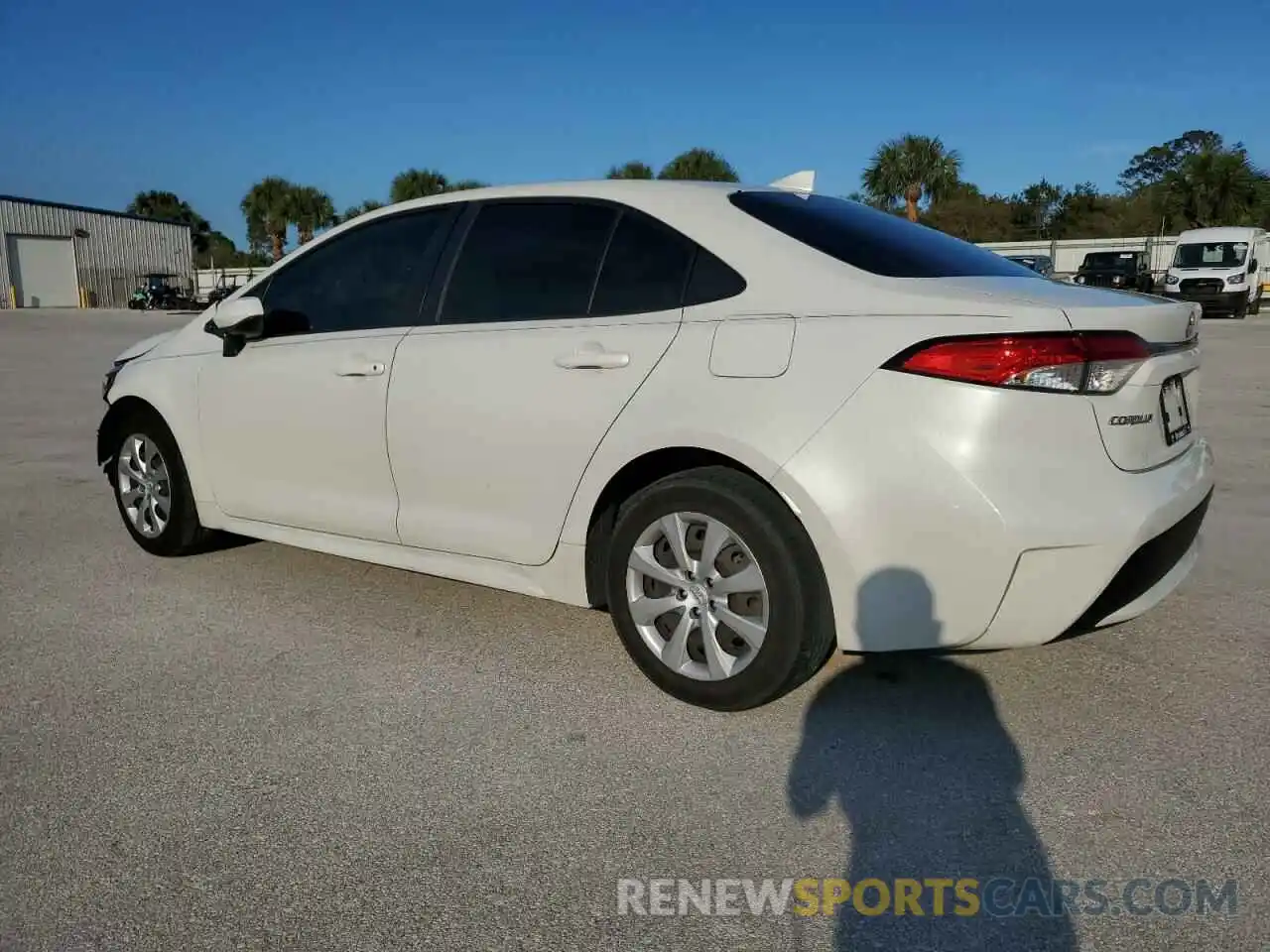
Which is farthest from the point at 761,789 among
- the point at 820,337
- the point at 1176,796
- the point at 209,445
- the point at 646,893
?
the point at 209,445

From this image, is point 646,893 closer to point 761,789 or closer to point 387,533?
point 761,789

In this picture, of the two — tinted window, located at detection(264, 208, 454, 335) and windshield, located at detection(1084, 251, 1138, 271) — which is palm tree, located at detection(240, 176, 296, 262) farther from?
tinted window, located at detection(264, 208, 454, 335)

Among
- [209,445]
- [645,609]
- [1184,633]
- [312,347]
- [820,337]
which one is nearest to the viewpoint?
[820,337]

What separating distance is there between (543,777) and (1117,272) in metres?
34.7

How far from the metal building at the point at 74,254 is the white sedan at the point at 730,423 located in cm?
5262

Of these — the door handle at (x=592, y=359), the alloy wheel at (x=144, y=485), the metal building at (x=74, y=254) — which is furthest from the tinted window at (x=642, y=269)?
the metal building at (x=74, y=254)

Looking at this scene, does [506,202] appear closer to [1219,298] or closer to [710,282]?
[710,282]

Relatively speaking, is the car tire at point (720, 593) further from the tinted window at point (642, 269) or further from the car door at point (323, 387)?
the car door at point (323, 387)

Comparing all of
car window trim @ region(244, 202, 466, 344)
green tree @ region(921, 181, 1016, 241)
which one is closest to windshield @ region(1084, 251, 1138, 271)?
green tree @ region(921, 181, 1016, 241)

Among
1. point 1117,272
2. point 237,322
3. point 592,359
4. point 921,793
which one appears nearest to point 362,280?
point 237,322

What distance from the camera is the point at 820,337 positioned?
2.94m

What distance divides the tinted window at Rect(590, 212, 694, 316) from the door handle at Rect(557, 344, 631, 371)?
0.16 meters

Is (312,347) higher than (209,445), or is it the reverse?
(312,347)

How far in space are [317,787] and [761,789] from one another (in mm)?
1182
